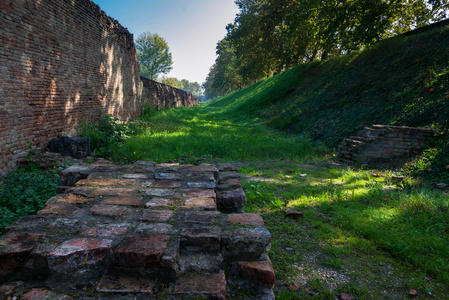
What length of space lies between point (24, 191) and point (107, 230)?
249 centimetres

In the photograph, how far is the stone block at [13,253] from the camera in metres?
1.29

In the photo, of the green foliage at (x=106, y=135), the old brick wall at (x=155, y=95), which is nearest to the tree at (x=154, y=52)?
the old brick wall at (x=155, y=95)

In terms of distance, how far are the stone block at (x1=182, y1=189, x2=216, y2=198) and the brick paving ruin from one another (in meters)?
0.11

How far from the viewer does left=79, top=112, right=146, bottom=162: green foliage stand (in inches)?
218

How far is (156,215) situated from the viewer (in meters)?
1.77

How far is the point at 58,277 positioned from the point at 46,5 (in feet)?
19.6

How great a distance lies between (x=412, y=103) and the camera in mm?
6270

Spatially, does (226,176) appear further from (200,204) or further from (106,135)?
(106,135)

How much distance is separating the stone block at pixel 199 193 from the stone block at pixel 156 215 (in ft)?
1.18

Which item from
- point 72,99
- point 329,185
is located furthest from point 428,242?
point 72,99

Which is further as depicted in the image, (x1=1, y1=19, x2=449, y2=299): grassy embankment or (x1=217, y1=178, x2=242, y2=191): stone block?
(x1=217, y1=178, x2=242, y2=191): stone block

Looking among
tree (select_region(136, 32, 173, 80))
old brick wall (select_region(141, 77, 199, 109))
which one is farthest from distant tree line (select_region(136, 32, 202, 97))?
old brick wall (select_region(141, 77, 199, 109))

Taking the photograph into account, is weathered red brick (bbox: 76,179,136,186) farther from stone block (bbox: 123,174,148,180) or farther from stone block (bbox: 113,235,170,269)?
stone block (bbox: 113,235,170,269)

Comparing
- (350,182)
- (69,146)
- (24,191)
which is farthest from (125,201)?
(69,146)
